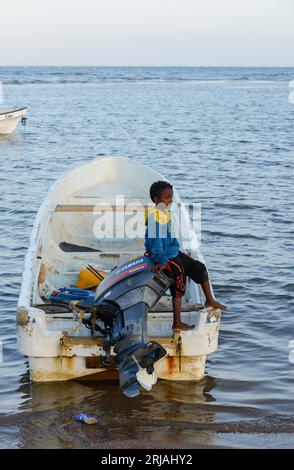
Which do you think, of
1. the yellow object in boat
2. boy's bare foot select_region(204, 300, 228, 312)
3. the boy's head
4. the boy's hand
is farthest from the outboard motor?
A: the yellow object in boat

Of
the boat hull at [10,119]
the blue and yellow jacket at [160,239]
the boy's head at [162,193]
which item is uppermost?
the boat hull at [10,119]

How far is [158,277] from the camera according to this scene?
6.52 m

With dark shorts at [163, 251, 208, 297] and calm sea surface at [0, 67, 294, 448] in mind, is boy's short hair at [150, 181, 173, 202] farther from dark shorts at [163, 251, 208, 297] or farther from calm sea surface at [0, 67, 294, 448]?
calm sea surface at [0, 67, 294, 448]

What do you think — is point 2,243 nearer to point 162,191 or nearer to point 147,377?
point 162,191

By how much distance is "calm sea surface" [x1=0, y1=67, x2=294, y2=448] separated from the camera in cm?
628

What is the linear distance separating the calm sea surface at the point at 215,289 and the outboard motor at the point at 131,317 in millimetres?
553

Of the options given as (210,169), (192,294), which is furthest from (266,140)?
(192,294)

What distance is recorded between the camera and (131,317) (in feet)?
20.5

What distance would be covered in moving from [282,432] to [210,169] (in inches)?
548

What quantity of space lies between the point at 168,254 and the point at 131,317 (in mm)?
752

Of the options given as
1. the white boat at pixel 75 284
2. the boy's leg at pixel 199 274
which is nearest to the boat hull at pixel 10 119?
the white boat at pixel 75 284

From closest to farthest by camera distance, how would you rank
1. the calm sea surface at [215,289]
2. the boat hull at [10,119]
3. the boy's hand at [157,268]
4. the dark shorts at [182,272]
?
the calm sea surface at [215,289], the boy's hand at [157,268], the dark shorts at [182,272], the boat hull at [10,119]

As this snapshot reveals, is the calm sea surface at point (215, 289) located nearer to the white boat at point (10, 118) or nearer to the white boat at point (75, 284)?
the white boat at point (75, 284)

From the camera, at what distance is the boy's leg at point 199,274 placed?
718 centimetres
